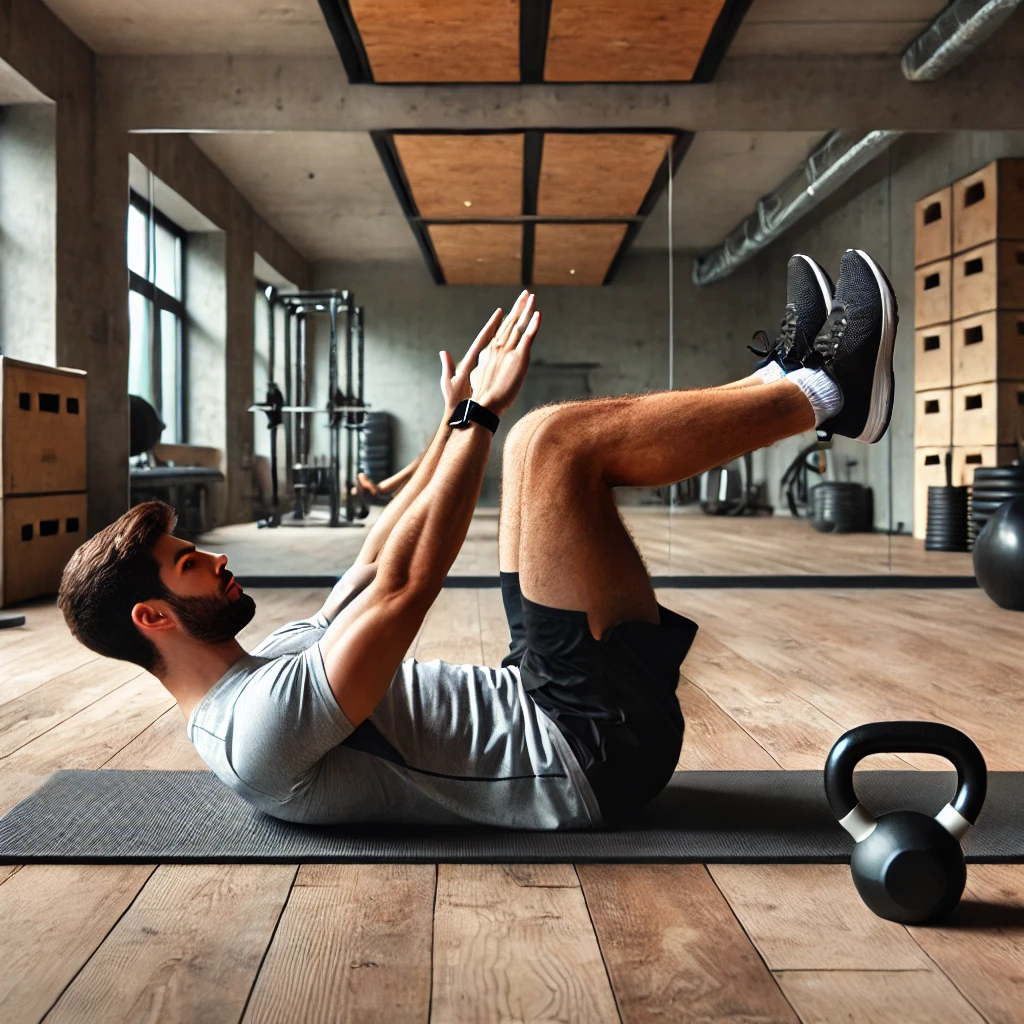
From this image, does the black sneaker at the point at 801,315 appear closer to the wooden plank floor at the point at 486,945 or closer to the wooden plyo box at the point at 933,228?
the wooden plank floor at the point at 486,945

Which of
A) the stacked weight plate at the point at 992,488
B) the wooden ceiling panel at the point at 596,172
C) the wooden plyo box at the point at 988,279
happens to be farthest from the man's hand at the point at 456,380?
the wooden plyo box at the point at 988,279

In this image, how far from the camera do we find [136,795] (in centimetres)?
169

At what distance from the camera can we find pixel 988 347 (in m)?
5.30

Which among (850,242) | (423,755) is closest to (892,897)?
(423,755)

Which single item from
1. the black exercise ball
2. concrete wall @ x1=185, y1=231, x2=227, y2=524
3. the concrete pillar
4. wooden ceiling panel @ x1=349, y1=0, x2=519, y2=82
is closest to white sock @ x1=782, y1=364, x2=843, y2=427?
the black exercise ball

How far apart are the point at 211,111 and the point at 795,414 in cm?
426

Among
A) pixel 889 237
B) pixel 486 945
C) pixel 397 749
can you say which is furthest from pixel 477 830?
pixel 889 237

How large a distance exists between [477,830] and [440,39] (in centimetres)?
378

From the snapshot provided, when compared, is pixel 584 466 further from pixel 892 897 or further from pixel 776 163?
pixel 776 163

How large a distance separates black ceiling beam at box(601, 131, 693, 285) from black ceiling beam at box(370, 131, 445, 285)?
2.65 feet

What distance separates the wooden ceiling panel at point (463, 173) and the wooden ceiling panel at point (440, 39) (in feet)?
0.90

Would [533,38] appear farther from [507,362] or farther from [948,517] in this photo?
[507,362]

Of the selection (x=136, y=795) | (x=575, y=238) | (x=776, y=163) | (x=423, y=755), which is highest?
(x=776, y=163)

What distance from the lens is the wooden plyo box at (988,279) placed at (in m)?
5.21
